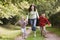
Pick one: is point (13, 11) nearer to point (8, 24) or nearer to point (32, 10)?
point (32, 10)

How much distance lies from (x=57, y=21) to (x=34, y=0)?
407 inches

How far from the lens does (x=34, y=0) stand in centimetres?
1816


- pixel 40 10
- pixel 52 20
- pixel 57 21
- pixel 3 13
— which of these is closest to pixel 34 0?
pixel 3 13

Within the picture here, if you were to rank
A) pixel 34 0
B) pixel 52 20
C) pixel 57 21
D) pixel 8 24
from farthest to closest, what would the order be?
1. pixel 8 24
2. pixel 52 20
3. pixel 57 21
4. pixel 34 0

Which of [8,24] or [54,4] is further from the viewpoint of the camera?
[54,4]

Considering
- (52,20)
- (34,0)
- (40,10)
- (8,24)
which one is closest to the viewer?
(34,0)

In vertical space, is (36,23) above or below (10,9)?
below

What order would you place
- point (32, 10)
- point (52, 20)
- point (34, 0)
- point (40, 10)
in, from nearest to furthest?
point (32, 10), point (34, 0), point (52, 20), point (40, 10)

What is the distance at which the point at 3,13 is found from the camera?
15656 mm

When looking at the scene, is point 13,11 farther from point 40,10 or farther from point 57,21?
point 40,10

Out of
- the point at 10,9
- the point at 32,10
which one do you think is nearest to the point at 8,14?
the point at 10,9

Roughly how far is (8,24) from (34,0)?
16749 millimetres

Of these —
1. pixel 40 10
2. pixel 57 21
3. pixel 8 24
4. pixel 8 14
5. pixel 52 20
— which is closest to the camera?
pixel 8 14

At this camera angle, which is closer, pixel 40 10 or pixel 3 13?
pixel 3 13
